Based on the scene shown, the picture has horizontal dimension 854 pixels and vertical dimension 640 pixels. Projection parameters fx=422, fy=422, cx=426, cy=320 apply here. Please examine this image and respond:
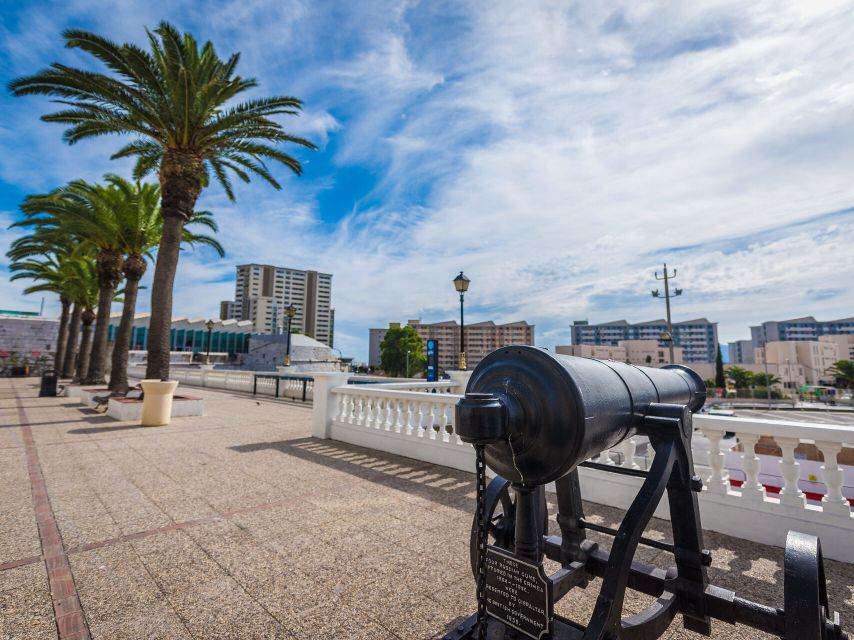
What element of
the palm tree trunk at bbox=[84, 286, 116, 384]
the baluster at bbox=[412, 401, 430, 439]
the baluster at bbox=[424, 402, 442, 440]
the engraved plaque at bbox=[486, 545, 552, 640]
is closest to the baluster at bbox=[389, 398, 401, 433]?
the baluster at bbox=[412, 401, 430, 439]

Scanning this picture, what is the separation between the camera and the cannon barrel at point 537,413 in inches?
56.5

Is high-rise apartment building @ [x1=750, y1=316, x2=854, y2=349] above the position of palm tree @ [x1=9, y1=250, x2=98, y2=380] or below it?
above

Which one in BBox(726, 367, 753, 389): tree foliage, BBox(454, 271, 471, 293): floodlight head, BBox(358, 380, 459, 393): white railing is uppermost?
BBox(454, 271, 471, 293): floodlight head

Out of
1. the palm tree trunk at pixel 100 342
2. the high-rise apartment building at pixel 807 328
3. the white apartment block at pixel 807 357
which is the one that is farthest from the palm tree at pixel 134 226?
the high-rise apartment building at pixel 807 328

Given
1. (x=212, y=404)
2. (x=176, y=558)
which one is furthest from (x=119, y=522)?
(x=212, y=404)

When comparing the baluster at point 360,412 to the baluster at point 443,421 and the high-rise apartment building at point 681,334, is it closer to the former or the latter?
the baluster at point 443,421

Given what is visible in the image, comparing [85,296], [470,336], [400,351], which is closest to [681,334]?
[470,336]

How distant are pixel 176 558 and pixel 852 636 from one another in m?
4.12

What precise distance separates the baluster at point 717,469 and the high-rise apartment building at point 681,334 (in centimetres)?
15703

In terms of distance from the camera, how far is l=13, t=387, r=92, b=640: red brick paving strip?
2.23m

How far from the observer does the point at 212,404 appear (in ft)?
46.2

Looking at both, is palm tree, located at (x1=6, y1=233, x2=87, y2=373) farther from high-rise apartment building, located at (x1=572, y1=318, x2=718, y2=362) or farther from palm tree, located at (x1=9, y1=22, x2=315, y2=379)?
high-rise apartment building, located at (x1=572, y1=318, x2=718, y2=362)

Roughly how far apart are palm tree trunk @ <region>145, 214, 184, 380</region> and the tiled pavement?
5690 mm

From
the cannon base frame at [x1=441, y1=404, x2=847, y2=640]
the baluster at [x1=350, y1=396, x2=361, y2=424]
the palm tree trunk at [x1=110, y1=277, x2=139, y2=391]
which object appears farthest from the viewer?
the palm tree trunk at [x1=110, y1=277, x2=139, y2=391]
